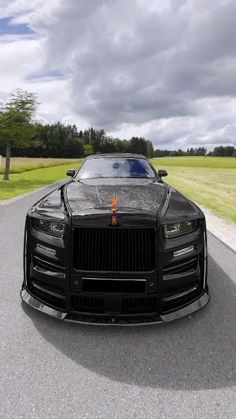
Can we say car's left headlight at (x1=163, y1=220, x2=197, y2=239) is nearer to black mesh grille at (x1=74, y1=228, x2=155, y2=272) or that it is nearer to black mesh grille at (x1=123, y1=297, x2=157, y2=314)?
black mesh grille at (x1=74, y1=228, x2=155, y2=272)

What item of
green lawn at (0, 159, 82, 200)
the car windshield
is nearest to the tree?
green lawn at (0, 159, 82, 200)

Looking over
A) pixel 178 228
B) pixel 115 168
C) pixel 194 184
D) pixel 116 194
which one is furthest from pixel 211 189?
pixel 178 228

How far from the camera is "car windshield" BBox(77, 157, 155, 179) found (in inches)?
217

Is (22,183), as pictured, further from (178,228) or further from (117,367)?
(117,367)

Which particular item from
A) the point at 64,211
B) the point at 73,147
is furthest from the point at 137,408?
the point at 73,147

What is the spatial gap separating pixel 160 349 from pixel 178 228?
3.48 ft

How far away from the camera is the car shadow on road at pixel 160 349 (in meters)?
2.60

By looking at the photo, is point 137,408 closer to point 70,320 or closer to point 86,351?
point 86,351

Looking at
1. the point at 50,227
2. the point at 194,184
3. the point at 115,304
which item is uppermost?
the point at 50,227

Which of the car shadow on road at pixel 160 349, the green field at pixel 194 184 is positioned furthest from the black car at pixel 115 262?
the green field at pixel 194 184

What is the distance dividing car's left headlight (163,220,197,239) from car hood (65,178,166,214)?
218 mm

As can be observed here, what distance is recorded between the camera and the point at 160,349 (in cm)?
298

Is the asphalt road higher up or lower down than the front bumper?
lower down

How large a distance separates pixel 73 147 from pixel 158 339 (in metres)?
115
